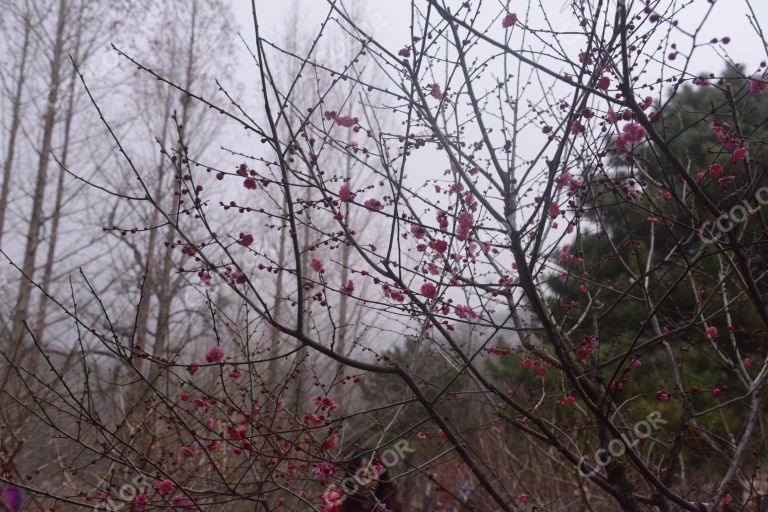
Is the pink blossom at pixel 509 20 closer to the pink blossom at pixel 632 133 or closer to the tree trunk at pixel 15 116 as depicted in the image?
the pink blossom at pixel 632 133

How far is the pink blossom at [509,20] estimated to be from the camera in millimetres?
1882

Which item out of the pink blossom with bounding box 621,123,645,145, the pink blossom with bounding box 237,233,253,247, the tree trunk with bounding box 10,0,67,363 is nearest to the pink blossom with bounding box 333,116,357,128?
the pink blossom with bounding box 237,233,253,247

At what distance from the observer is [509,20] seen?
190 centimetres

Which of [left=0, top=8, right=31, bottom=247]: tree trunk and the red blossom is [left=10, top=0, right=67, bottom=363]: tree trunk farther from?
the red blossom

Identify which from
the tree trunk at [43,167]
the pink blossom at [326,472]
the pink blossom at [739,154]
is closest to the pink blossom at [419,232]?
the pink blossom at [326,472]

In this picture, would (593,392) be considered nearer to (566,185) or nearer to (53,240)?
(566,185)

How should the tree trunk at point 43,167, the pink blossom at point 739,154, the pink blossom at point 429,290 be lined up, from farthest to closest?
the tree trunk at point 43,167, the pink blossom at point 429,290, the pink blossom at point 739,154

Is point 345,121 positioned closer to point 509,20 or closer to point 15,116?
point 509,20

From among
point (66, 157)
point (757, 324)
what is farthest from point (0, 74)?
point (757, 324)

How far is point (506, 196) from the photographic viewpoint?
179 cm

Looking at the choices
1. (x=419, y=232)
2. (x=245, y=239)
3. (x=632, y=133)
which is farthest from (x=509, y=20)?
(x=245, y=239)

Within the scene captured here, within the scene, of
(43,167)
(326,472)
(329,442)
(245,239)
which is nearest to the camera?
(245,239)

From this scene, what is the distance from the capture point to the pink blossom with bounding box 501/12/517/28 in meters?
1.88

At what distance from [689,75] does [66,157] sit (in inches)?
323
